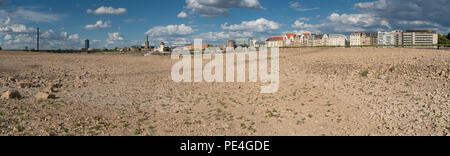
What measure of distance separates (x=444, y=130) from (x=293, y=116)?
5.17m

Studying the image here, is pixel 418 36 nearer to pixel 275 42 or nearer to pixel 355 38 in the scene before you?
pixel 355 38

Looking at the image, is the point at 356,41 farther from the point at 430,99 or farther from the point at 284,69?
the point at 430,99

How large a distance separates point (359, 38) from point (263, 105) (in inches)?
5605

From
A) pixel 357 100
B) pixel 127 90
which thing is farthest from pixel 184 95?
pixel 357 100

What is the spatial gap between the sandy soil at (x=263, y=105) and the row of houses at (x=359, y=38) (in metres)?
113

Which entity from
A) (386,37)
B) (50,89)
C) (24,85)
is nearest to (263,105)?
(50,89)

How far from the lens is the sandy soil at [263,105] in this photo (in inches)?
426

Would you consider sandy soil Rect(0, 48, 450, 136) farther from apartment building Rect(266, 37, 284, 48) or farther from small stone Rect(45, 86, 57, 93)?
apartment building Rect(266, 37, 284, 48)

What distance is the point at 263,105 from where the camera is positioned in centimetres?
1514

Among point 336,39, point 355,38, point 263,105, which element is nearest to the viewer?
point 263,105

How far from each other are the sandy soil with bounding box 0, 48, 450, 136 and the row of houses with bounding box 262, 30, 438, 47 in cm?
11302

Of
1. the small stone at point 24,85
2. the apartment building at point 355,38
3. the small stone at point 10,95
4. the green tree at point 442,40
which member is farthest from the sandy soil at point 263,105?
the apartment building at point 355,38

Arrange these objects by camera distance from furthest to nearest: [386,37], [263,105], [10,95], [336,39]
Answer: [386,37] → [336,39] → [263,105] → [10,95]

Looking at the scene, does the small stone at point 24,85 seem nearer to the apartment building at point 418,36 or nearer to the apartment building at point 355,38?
the apartment building at point 355,38
